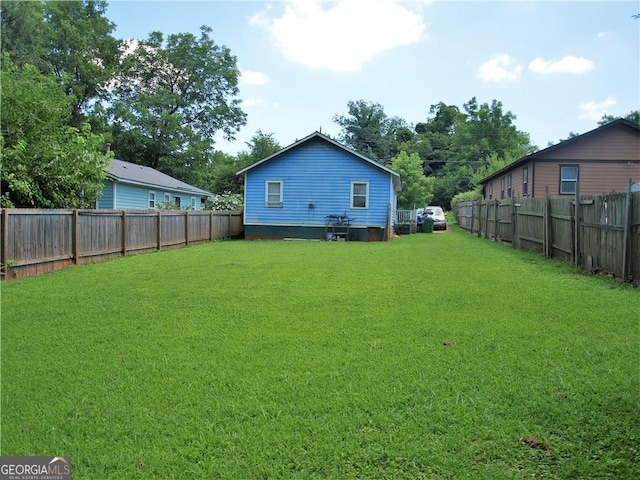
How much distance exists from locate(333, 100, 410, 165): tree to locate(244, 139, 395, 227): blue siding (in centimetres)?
3777

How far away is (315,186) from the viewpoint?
72.1 ft

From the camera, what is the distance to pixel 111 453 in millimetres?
2801

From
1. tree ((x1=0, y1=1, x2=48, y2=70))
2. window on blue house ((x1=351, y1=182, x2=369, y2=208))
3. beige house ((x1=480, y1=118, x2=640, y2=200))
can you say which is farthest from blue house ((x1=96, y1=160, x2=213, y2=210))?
beige house ((x1=480, y1=118, x2=640, y2=200))

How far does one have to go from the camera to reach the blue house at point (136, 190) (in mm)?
22500

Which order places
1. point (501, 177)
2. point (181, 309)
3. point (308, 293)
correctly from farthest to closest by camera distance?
1. point (501, 177)
2. point (308, 293)
3. point (181, 309)

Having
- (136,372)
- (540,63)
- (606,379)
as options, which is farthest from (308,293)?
(540,63)

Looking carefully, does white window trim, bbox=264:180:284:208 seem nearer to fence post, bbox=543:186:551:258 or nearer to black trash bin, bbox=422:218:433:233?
black trash bin, bbox=422:218:433:233

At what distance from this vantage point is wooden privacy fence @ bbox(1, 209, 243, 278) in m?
9.50

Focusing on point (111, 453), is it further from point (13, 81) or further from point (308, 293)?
point (13, 81)

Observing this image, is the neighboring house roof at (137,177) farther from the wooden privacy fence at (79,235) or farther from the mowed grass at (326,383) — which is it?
the mowed grass at (326,383)

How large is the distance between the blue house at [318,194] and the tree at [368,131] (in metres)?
37.8

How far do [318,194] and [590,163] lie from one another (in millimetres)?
12301

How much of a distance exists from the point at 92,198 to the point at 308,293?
30.1 ft

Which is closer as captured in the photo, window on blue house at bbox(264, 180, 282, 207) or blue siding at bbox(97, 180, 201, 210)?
window on blue house at bbox(264, 180, 282, 207)
